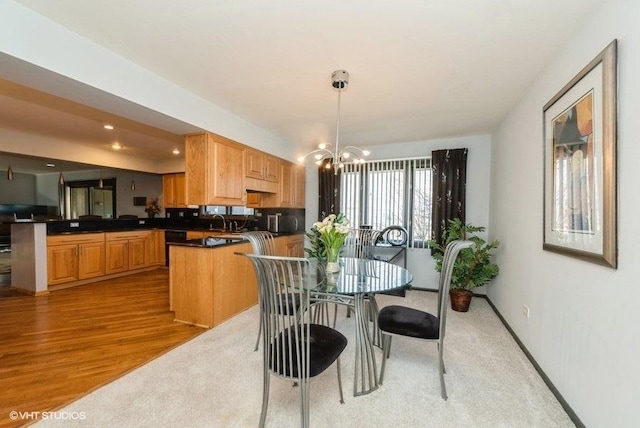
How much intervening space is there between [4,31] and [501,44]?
315cm

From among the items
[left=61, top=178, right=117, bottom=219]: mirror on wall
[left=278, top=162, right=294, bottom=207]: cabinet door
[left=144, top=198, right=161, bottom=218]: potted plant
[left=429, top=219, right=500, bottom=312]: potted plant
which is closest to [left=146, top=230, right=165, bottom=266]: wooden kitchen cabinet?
[left=144, top=198, right=161, bottom=218]: potted plant

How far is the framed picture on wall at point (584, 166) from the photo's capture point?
4.53 feet

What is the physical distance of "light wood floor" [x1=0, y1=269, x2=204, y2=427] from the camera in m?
1.88

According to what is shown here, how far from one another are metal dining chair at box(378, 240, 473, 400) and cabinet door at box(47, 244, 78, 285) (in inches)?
198

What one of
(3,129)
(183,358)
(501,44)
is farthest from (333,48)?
(3,129)

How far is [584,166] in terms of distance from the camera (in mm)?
1615

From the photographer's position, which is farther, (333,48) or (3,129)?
(3,129)

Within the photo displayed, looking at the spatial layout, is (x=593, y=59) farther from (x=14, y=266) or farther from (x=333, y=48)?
(x=14, y=266)

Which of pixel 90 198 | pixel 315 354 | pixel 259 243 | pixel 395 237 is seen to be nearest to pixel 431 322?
pixel 315 354

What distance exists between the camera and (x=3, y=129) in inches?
154

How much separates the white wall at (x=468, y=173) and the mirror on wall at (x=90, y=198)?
7.03 m

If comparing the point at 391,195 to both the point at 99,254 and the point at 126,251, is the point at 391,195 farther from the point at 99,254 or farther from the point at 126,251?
the point at 99,254

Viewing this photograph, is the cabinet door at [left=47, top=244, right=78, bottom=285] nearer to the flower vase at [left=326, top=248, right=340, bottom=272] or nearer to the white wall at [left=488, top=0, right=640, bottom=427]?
the flower vase at [left=326, top=248, right=340, bottom=272]

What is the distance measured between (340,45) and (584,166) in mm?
1764
